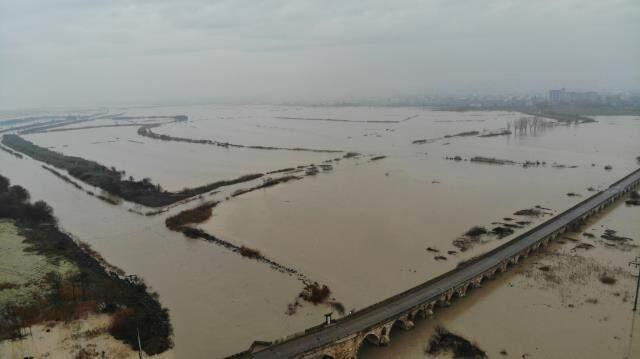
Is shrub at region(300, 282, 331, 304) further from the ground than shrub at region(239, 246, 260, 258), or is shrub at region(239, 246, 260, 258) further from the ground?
shrub at region(239, 246, 260, 258)

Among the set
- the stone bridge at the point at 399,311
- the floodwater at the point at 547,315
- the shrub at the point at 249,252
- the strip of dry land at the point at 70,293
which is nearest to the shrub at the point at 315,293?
the stone bridge at the point at 399,311

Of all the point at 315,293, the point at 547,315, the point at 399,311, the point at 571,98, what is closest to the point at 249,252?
the point at 315,293

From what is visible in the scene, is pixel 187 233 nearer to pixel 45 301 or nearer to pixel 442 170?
pixel 45 301

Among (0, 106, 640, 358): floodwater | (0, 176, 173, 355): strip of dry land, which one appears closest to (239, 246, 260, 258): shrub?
(0, 106, 640, 358): floodwater

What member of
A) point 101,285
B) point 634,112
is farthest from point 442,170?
point 634,112

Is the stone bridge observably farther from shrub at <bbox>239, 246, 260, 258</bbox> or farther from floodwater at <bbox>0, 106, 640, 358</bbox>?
shrub at <bbox>239, 246, 260, 258</bbox>

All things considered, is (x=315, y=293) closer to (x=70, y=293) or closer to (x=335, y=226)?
(x=335, y=226)
